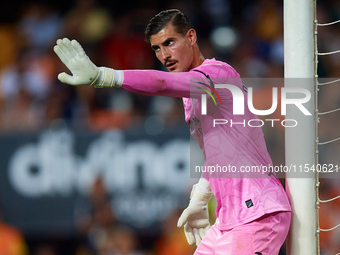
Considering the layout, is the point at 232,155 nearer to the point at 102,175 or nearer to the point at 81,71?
the point at 81,71

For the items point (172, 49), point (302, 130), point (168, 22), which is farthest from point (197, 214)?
point (168, 22)

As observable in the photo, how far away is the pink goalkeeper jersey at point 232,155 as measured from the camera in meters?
2.53

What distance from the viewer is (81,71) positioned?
2248 mm

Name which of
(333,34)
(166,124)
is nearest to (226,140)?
(166,124)

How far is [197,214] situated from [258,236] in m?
0.72

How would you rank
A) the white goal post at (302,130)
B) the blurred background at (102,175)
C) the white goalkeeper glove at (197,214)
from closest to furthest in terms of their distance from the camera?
the white goal post at (302,130), the white goalkeeper glove at (197,214), the blurred background at (102,175)

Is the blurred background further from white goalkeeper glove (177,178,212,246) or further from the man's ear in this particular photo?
the man's ear

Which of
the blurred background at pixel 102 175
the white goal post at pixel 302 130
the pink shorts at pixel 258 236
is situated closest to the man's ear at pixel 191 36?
the white goal post at pixel 302 130

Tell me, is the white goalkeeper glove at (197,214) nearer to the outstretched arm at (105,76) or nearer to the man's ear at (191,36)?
the man's ear at (191,36)

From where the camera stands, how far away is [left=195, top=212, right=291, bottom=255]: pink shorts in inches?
98.6

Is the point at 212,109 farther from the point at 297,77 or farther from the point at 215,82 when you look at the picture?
the point at 297,77

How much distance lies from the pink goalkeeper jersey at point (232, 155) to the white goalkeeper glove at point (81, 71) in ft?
1.21

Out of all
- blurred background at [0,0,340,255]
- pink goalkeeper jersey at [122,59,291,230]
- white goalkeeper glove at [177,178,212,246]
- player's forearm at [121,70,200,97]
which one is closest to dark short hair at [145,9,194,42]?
pink goalkeeper jersey at [122,59,291,230]

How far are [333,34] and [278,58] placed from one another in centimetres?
83
